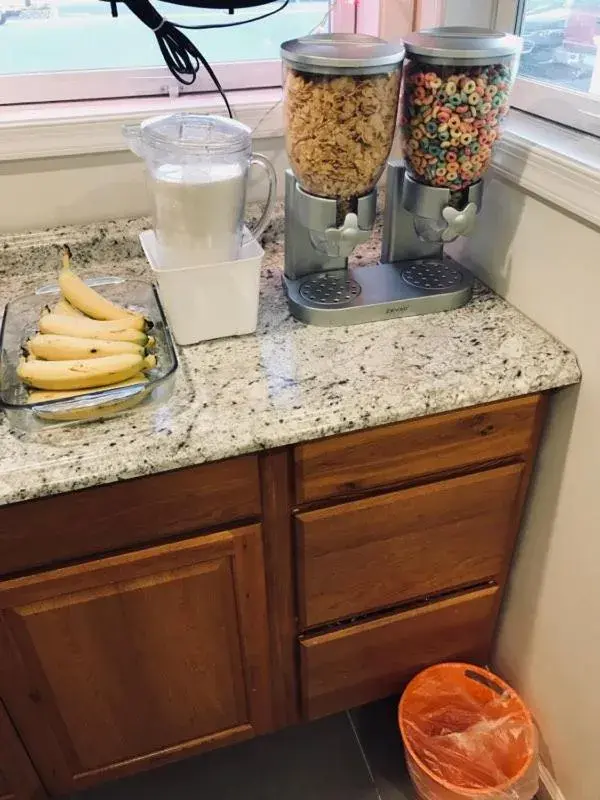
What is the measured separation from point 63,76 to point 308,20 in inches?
18.9

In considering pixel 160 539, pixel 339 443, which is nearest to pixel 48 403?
pixel 160 539

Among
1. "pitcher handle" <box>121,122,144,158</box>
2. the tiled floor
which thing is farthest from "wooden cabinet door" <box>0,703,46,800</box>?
"pitcher handle" <box>121,122,144,158</box>

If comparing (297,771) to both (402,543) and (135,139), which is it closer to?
(402,543)

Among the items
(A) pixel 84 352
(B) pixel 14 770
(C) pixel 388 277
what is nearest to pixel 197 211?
(A) pixel 84 352

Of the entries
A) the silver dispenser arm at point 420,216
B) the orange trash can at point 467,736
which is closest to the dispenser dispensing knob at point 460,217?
the silver dispenser arm at point 420,216

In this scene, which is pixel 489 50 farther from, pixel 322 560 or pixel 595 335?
pixel 322 560

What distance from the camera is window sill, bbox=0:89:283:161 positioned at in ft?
3.82

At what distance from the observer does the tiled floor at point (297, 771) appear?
1333 mm

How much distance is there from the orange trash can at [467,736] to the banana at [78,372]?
82 cm

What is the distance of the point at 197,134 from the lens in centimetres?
100

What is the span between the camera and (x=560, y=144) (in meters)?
1.00

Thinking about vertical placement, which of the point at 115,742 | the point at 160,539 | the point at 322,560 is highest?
the point at 160,539

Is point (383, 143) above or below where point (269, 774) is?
above

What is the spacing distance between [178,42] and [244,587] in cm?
93
